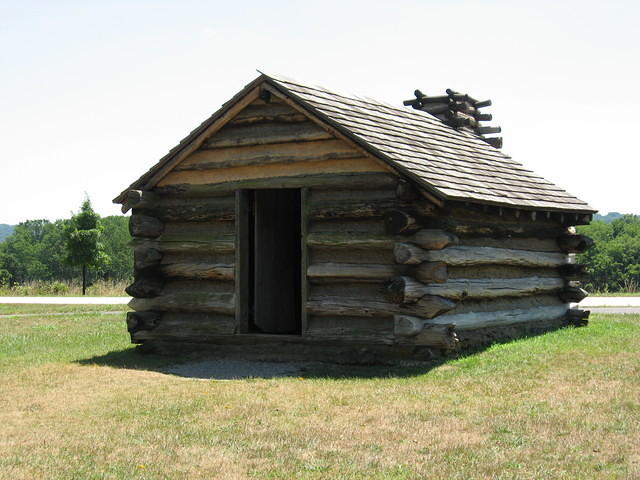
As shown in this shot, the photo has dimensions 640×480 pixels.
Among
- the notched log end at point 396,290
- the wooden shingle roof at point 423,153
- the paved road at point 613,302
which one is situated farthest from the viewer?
the paved road at point 613,302

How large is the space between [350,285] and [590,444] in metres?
5.65

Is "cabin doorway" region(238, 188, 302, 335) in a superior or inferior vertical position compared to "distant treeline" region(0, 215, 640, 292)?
superior

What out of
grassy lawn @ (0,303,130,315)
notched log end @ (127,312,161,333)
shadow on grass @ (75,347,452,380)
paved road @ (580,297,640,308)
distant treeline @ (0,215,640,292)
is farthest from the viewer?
distant treeline @ (0,215,640,292)

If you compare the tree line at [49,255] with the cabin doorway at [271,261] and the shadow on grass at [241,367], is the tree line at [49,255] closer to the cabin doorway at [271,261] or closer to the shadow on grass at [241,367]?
the cabin doorway at [271,261]

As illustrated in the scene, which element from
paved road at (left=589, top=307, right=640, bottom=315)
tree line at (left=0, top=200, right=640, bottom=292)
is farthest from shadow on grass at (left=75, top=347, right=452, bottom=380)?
tree line at (left=0, top=200, right=640, bottom=292)

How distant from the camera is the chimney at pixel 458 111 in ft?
63.9

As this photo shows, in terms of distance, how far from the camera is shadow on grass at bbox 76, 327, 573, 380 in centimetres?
1104

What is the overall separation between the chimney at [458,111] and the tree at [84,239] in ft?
74.0

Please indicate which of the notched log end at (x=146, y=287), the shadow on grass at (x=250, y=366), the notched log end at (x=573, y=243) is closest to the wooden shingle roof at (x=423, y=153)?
the notched log end at (x=573, y=243)

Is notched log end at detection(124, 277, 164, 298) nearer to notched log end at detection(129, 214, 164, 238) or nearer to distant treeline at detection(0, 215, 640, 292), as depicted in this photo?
notched log end at detection(129, 214, 164, 238)

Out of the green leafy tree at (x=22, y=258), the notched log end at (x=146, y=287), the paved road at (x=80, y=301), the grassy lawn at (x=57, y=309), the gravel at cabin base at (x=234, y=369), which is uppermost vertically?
the notched log end at (x=146, y=287)

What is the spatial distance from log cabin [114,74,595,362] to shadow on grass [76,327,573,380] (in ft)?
0.63

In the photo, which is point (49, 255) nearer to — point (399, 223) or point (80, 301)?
point (80, 301)

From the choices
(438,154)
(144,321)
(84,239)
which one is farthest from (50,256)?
(438,154)
